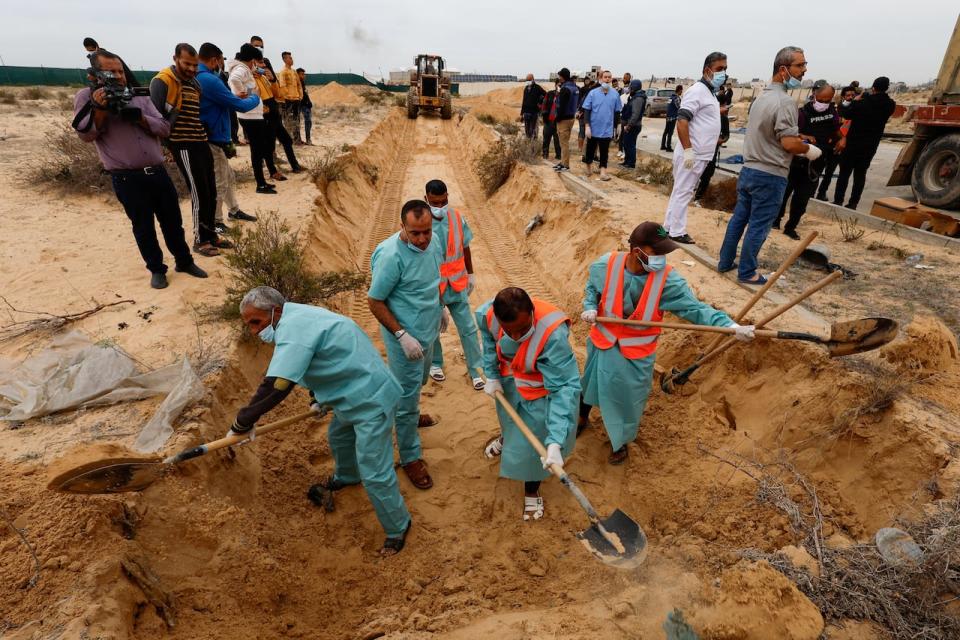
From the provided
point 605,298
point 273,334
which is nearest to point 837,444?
point 605,298

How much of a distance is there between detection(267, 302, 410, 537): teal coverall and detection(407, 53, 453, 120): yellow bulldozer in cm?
2187

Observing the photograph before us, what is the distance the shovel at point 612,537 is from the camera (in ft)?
7.52

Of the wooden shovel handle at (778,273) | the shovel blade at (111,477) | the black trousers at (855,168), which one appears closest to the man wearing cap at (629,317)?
the wooden shovel handle at (778,273)

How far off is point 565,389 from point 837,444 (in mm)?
2014

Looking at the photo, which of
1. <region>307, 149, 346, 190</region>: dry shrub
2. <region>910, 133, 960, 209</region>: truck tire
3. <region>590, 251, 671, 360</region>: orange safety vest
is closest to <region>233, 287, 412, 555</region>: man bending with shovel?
<region>590, 251, 671, 360</region>: orange safety vest

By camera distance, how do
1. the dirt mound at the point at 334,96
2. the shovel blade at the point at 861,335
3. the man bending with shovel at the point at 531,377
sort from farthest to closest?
the dirt mound at the point at 334,96
the shovel blade at the point at 861,335
the man bending with shovel at the point at 531,377

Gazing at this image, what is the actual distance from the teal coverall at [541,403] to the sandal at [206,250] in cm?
373

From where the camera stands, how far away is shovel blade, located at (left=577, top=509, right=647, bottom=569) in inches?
90.9

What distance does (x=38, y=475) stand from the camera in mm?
2668

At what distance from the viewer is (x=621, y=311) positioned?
10.5 feet

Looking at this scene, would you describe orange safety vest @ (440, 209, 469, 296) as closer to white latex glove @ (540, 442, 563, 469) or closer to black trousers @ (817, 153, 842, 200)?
white latex glove @ (540, 442, 563, 469)

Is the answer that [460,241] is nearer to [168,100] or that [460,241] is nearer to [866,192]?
[168,100]

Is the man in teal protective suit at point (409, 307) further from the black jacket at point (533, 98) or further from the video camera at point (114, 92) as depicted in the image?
the black jacket at point (533, 98)

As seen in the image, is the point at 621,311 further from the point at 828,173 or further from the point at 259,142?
the point at 828,173
